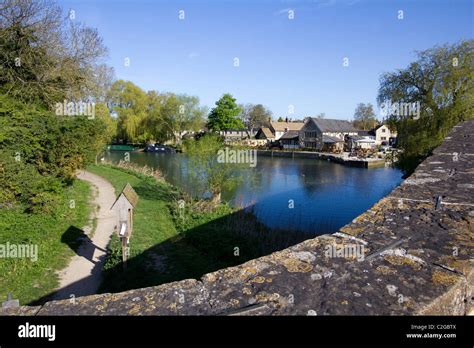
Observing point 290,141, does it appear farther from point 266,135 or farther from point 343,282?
point 343,282

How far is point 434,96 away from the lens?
2295 cm

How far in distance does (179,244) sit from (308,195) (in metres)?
17.1

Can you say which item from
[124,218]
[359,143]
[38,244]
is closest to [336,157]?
[359,143]

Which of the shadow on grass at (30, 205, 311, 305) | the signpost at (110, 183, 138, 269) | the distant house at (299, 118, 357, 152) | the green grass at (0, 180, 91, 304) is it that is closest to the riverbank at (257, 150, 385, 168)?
the distant house at (299, 118, 357, 152)

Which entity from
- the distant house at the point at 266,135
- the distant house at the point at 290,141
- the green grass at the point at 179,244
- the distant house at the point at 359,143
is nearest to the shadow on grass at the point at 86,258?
the green grass at the point at 179,244

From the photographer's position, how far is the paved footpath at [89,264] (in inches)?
363

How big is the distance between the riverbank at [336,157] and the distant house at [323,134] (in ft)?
16.2

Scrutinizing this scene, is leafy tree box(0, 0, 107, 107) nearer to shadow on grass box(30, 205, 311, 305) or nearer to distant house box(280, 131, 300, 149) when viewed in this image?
shadow on grass box(30, 205, 311, 305)

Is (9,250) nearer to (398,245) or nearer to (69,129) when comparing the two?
(69,129)

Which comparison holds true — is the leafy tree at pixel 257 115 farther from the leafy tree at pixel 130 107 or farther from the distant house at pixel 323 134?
the leafy tree at pixel 130 107
